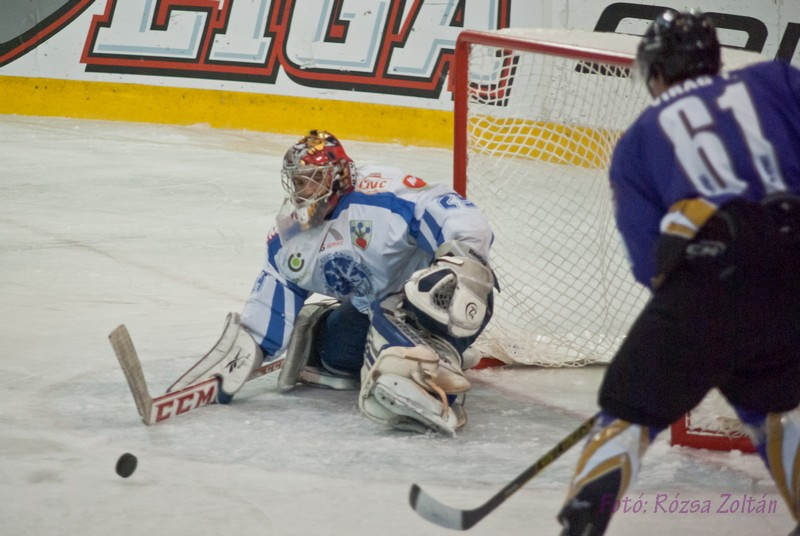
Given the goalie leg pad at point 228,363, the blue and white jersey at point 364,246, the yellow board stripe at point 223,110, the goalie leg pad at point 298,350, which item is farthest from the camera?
the yellow board stripe at point 223,110

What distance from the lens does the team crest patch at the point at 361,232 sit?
3103 mm

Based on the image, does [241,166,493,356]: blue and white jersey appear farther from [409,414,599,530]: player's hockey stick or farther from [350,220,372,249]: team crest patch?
[409,414,599,530]: player's hockey stick

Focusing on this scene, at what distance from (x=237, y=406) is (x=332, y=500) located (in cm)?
75

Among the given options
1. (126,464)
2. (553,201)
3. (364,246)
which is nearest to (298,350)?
(364,246)

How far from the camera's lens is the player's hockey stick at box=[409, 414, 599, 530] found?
2066 millimetres

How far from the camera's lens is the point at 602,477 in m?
1.88

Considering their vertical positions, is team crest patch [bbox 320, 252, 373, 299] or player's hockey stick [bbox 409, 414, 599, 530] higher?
team crest patch [bbox 320, 252, 373, 299]

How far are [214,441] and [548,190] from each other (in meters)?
1.78

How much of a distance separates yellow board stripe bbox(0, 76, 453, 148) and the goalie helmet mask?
423 centimetres

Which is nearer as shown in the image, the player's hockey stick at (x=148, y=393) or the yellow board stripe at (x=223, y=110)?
the player's hockey stick at (x=148, y=393)

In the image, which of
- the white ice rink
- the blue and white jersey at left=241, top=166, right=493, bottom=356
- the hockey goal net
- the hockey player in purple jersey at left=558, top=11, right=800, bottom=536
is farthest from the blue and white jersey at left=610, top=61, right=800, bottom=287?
the hockey goal net

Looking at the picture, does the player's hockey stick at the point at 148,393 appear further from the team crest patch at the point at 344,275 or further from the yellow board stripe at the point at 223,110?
the yellow board stripe at the point at 223,110

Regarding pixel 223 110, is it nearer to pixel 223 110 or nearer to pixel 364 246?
pixel 223 110

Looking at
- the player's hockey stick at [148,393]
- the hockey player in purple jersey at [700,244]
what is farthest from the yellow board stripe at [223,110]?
the hockey player in purple jersey at [700,244]
